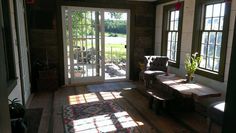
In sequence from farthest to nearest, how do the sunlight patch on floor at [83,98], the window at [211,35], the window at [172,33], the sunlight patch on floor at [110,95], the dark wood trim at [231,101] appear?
1. the window at [172,33]
2. the sunlight patch on floor at [110,95]
3. the sunlight patch on floor at [83,98]
4. the window at [211,35]
5. the dark wood trim at [231,101]

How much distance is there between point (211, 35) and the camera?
3633mm

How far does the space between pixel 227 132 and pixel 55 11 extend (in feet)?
15.7

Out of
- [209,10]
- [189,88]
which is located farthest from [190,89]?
[209,10]

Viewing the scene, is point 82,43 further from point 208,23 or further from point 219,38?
point 219,38

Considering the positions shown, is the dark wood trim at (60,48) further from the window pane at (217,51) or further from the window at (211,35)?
the window pane at (217,51)

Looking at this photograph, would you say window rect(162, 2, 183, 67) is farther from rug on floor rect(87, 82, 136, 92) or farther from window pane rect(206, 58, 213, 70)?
rug on floor rect(87, 82, 136, 92)

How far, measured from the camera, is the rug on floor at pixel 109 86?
15.6ft

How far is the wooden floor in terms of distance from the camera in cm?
283

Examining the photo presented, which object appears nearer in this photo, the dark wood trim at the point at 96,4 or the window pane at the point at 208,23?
the window pane at the point at 208,23

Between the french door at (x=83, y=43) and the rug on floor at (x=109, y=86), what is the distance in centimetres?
37

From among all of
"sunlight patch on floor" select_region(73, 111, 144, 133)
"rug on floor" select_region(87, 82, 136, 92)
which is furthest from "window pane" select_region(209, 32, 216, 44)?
"rug on floor" select_region(87, 82, 136, 92)

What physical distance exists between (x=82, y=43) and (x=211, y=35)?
311cm

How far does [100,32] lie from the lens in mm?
5078

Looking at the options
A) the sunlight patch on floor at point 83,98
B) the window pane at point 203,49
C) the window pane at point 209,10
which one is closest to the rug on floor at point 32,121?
the sunlight patch on floor at point 83,98
